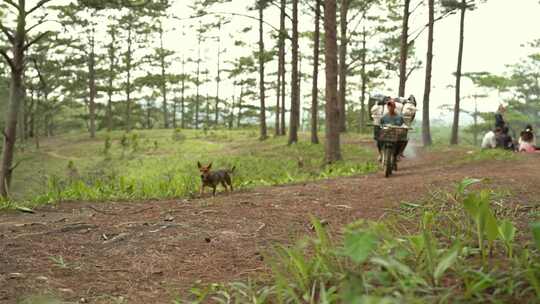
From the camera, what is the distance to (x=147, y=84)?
1714 inches

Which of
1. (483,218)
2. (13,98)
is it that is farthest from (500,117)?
(483,218)

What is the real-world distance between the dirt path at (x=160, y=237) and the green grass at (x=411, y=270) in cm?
41

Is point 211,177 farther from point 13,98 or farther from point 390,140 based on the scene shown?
point 13,98

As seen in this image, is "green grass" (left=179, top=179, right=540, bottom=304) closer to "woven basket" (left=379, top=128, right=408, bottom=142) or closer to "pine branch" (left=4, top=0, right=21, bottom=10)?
"woven basket" (left=379, top=128, right=408, bottom=142)

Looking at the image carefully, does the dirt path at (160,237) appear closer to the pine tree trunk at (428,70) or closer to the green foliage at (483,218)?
the green foliage at (483,218)

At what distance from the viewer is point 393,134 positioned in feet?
32.2

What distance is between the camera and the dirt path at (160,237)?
11.1ft

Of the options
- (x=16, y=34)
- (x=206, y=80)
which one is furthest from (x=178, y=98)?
(x=16, y=34)

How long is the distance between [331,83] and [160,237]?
33.6 feet

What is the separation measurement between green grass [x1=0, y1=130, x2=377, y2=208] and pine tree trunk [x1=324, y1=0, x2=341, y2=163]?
2.13 ft

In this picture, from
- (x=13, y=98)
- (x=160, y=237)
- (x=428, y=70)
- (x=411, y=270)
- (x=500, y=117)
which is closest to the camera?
(x=411, y=270)

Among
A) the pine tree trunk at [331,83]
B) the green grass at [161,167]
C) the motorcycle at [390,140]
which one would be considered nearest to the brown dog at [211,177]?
the green grass at [161,167]

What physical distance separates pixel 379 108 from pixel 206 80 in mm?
46661

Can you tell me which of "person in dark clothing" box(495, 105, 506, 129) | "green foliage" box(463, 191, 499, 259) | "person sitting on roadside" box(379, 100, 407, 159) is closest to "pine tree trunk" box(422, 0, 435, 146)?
"person in dark clothing" box(495, 105, 506, 129)
